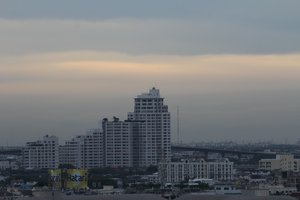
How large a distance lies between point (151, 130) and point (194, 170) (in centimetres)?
2316

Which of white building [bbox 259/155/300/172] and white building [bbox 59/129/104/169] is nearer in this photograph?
white building [bbox 259/155/300/172]

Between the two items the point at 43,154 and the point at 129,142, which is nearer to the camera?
the point at 129,142

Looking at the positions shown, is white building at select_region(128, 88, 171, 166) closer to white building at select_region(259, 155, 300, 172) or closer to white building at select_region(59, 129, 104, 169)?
white building at select_region(59, 129, 104, 169)

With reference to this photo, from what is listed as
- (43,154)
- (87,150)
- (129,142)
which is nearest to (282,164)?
(129,142)

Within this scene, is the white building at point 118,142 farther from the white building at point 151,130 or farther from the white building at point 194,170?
the white building at point 194,170

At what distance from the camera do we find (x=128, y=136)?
174m

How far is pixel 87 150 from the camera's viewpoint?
17400cm

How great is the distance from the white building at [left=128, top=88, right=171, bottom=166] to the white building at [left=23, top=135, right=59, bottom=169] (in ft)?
36.5

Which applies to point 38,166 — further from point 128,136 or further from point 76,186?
point 76,186

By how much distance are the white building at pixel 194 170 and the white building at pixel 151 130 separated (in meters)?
16.3

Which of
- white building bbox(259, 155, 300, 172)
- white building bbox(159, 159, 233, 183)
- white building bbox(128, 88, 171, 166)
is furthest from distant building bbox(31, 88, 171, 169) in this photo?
white building bbox(159, 159, 233, 183)

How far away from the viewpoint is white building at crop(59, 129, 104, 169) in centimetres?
17438

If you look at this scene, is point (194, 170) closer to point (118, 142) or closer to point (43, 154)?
point (118, 142)

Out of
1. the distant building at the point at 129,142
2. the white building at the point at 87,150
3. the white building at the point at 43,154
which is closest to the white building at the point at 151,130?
the distant building at the point at 129,142
